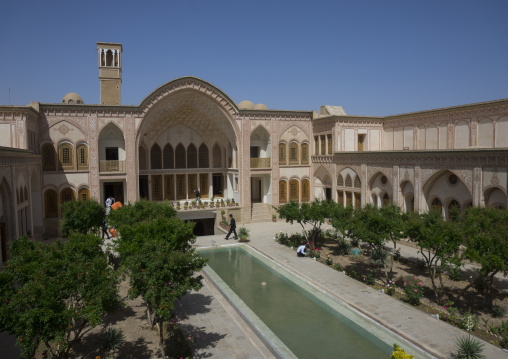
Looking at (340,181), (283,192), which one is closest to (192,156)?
(283,192)

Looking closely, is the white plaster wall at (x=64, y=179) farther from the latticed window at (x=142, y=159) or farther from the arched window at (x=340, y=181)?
the arched window at (x=340, y=181)

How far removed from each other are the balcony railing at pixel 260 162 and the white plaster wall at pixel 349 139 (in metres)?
5.58

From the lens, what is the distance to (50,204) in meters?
Result: 23.9

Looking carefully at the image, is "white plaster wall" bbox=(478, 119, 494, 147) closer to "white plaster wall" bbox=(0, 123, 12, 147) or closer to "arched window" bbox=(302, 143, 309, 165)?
"arched window" bbox=(302, 143, 309, 165)

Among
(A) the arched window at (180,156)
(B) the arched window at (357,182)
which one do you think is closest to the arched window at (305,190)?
(B) the arched window at (357,182)

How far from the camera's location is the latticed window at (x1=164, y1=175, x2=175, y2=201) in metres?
29.7

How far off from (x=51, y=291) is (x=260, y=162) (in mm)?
22574

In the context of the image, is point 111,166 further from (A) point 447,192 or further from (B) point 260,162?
(A) point 447,192

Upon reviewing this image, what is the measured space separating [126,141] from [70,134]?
326cm

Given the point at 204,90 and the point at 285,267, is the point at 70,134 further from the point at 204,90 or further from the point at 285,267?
the point at 285,267

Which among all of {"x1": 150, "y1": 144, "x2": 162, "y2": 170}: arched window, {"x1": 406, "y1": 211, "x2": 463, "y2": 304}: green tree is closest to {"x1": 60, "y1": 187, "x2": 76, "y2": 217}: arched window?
{"x1": 150, "y1": 144, "x2": 162, "y2": 170}: arched window

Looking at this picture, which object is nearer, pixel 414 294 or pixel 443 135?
pixel 414 294

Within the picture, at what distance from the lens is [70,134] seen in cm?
2400

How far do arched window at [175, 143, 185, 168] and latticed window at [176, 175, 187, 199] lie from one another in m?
0.93
